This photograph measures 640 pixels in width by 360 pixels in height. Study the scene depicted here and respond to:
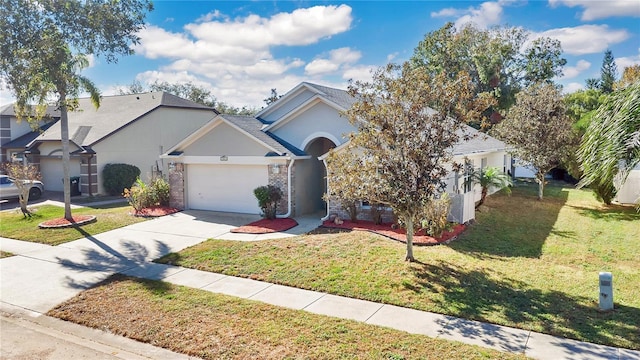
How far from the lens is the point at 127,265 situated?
11.5 metres

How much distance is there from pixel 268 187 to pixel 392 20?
7842 millimetres

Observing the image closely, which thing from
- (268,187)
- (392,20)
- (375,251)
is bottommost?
(375,251)

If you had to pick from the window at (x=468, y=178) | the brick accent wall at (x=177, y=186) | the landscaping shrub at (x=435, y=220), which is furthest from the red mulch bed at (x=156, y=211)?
the window at (x=468, y=178)

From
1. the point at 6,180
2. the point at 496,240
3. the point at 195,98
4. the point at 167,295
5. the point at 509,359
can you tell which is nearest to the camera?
the point at 509,359

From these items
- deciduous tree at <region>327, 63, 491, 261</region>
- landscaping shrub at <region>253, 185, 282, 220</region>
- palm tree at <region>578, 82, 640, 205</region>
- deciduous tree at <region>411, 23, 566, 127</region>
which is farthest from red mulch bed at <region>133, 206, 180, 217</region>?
deciduous tree at <region>411, 23, 566, 127</region>

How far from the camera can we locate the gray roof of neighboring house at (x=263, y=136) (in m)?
16.9

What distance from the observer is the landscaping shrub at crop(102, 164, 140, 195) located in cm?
2545

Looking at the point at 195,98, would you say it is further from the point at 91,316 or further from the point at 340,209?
the point at 91,316

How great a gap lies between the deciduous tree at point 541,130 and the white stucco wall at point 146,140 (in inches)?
823

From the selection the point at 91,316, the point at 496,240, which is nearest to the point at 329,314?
the point at 91,316

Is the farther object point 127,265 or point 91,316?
point 127,265

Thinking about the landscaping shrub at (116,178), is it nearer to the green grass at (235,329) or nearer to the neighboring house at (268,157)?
the neighboring house at (268,157)

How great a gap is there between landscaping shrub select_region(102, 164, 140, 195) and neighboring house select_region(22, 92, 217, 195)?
1.13ft

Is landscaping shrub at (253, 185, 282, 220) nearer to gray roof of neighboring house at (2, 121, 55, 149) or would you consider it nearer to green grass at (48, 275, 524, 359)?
green grass at (48, 275, 524, 359)
